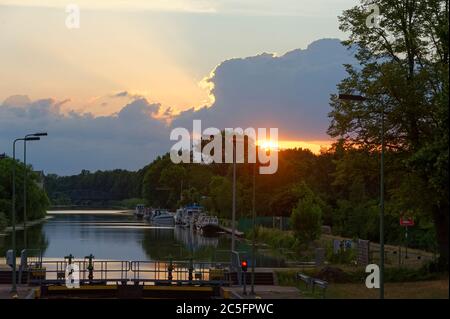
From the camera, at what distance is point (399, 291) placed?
40562 mm

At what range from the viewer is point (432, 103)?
45812 mm

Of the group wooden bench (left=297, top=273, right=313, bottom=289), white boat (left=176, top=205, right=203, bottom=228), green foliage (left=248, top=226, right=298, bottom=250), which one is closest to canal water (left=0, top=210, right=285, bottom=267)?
green foliage (left=248, top=226, right=298, bottom=250)

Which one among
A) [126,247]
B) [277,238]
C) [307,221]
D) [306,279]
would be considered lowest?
[126,247]

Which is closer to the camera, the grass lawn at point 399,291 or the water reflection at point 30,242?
the grass lawn at point 399,291

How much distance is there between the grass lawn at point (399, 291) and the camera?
37812 millimetres

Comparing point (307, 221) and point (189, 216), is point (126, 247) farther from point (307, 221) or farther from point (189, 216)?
point (189, 216)

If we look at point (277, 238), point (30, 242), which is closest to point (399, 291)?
point (277, 238)

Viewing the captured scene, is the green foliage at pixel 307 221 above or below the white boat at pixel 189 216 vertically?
above

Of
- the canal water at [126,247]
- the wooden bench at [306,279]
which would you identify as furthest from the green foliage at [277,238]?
the wooden bench at [306,279]

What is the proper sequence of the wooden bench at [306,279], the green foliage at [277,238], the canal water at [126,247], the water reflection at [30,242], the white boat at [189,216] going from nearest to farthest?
1. the wooden bench at [306,279]
2. the canal water at [126,247]
3. the green foliage at [277,238]
4. the water reflection at [30,242]
5. the white boat at [189,216]

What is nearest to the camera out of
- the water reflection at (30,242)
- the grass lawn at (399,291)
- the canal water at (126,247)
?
the grass lawn at (399,291)

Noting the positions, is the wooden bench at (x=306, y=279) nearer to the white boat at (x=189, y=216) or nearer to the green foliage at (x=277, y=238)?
the green foliage at (x=277, y=238)

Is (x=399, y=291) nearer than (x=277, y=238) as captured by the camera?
Yes
